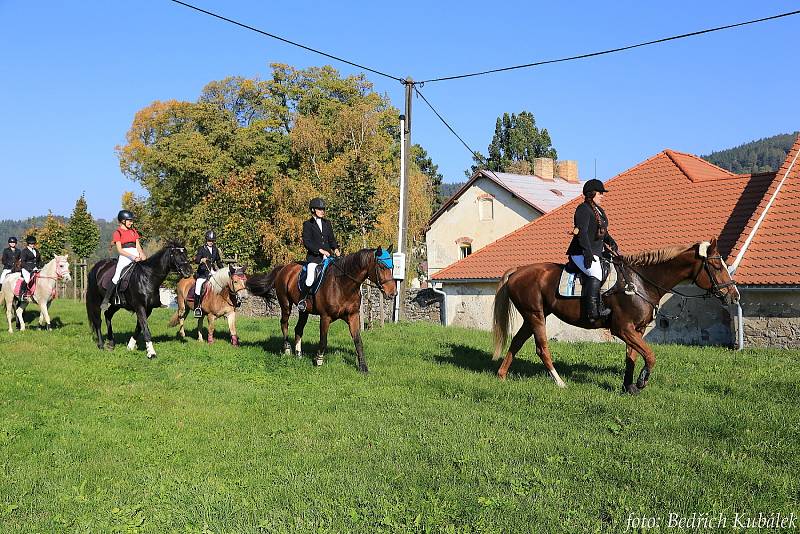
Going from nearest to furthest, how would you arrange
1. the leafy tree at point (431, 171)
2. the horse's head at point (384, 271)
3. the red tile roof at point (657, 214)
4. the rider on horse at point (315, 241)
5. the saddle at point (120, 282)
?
1. the horse's head at point (384, 271)
2. the rider on horse at point (315, 241)
3. the saddle at point (120, 282)
4. the red tile roof at point (657, 214)
5. the leafy tree at point (431, 171)

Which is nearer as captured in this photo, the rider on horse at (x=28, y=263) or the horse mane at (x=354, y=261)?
the horse mane at (x=354, y=261)

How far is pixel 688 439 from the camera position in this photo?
717 cm

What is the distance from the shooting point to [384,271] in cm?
1149

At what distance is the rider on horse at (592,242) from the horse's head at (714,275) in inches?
55.0

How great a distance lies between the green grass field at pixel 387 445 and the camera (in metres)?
5.36

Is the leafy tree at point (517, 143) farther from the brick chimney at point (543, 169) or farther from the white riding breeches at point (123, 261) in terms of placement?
the white riding breeches at point (123, 261)

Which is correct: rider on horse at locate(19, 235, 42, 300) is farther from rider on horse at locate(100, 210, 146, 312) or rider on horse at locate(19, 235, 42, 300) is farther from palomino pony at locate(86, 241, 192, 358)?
palomino pony at locate(86, 241, 192, 358)

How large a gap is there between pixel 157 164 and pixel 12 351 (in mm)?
30414

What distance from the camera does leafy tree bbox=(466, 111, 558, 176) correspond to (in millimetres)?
73125

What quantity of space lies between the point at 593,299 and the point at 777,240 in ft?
31.9

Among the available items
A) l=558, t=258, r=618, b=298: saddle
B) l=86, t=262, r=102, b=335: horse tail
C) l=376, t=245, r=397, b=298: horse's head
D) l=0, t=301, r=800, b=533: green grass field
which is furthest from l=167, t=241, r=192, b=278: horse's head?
l=558, t=258, r=618, b=298: saddle

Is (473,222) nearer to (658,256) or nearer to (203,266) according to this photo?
(203,266)

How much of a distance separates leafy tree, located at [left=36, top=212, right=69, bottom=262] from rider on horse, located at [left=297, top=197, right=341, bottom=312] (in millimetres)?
34566

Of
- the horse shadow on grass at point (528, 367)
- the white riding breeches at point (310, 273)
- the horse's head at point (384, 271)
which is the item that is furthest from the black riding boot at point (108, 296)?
the horse shadow on grass at point (528, 367)
